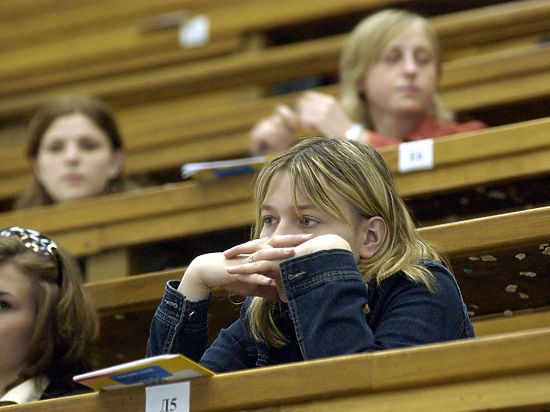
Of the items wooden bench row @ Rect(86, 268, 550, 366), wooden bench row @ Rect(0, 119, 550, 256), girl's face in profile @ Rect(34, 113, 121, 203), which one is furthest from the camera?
girl's face in profile @ Rect(34, 113, 121, 203)

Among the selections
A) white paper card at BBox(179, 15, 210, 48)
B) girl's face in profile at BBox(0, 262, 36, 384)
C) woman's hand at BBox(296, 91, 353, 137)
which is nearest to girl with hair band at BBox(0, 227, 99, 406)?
girl's face in profile at BBox(0, 262, 36, 384)

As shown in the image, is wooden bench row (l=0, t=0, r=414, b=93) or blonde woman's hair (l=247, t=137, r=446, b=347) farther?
wooden bench row (l=0, t=0, r=414, b=93)

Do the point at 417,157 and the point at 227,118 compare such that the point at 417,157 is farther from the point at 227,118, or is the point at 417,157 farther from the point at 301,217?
the point at 227,118

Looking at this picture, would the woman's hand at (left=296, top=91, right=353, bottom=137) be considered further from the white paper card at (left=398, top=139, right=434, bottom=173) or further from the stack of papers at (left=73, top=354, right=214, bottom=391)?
the stack of papers at (left=73, top=354, right=214, bottom=391)

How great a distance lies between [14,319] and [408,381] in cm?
47

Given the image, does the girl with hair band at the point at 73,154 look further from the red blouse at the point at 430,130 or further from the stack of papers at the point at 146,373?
the stack of papers at the point at 146,373

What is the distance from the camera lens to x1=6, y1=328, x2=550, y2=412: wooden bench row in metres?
0.60

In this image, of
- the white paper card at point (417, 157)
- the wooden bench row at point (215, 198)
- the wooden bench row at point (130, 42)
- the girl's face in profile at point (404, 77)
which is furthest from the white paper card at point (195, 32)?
the white paper card at point (417, 157)

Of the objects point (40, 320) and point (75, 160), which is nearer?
point (40, 320)

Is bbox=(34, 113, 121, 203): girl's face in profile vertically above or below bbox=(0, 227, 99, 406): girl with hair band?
above

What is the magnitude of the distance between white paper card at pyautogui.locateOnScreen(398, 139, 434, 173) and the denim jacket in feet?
1.03

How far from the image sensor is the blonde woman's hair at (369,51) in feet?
4.50

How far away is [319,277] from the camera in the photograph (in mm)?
713

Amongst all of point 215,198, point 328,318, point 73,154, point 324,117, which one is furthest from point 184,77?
point 328,318
